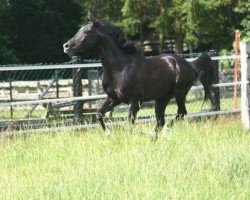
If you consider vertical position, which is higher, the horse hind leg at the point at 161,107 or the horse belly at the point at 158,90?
the horse belly at the point at 158,90

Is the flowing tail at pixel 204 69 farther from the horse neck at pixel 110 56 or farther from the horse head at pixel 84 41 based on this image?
the horse head at pixel 84 41

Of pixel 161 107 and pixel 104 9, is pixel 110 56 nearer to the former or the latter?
pixel 161 107

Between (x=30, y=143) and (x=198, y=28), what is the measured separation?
64.2 ft

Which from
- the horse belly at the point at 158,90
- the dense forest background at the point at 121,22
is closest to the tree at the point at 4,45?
the dense forest background at the point at 121,22

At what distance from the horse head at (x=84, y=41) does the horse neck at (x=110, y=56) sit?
0.14m

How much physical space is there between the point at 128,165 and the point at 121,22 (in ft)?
75.9

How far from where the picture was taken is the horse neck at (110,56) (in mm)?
9047

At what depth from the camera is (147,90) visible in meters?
9.22

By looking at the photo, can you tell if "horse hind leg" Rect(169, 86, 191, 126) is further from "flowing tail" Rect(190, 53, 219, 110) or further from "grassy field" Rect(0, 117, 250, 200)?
"grassy field" Rect(0, 117, 250, 200)

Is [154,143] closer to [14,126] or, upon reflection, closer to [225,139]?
[225,139]

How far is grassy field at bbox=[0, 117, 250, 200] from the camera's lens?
4.86m

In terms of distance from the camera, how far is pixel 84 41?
8.94m

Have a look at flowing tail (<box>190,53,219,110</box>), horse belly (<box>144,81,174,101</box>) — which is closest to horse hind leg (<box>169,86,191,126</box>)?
horse belly (<box>144,81,174,101</box>)

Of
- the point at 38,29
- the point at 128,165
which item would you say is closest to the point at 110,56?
the point at 128,165
